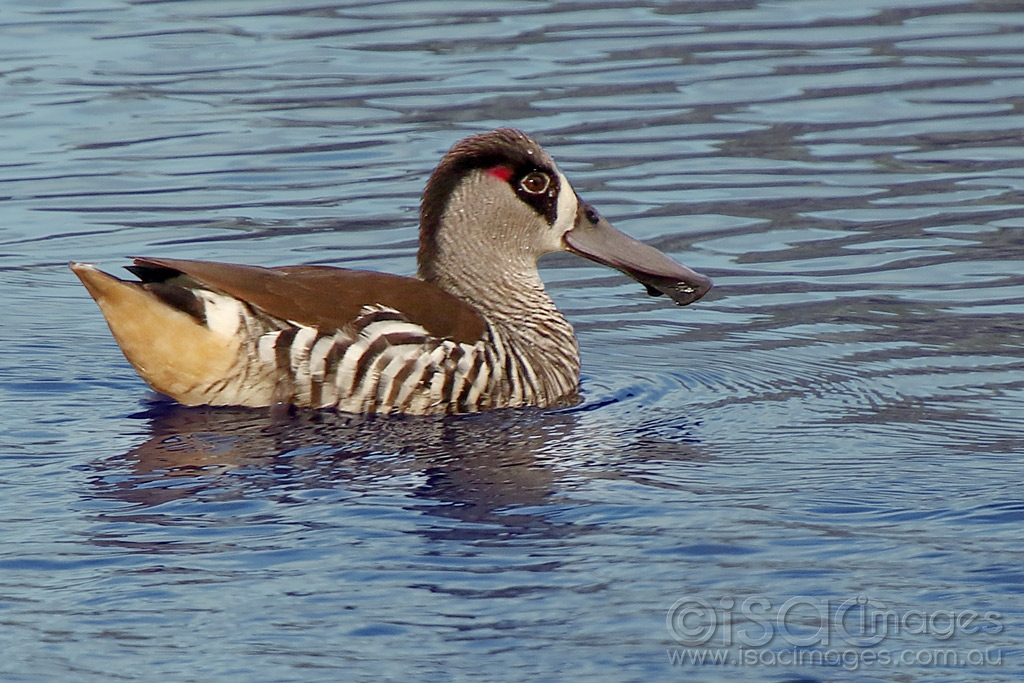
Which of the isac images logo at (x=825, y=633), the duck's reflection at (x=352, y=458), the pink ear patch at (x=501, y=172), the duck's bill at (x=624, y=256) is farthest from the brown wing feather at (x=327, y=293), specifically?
the isac images logo at (x=825, y=633)

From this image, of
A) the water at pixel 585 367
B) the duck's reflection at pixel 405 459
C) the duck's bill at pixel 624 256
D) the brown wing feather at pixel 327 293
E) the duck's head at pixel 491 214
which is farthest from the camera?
the duck's bill at pixel 624 256

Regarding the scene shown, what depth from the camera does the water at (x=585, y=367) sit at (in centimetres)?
550

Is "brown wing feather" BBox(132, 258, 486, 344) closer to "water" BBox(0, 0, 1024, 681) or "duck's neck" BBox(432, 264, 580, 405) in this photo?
"duck's neck" BBox(432, 264, 580, 405)

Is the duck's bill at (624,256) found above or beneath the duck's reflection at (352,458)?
above

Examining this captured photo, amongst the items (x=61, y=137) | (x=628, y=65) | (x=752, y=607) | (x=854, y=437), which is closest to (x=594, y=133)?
(x=628, y=65)

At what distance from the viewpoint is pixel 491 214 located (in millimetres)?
8352

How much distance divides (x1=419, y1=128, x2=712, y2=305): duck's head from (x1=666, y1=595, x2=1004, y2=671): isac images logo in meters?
2.97

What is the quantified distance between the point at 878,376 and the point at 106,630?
3.94m

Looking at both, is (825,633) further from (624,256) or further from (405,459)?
(624,256)

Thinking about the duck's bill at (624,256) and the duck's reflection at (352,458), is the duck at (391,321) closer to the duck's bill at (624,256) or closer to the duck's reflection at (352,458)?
the duck's reflection at (352,458)

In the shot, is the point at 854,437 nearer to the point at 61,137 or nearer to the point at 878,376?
the point at 878,376

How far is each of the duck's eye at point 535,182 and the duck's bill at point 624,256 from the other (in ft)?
0.95

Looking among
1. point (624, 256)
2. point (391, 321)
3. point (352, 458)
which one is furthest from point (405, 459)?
point (624, 256)

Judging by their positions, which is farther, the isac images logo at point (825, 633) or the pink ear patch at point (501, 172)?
the pink ear patch at point (501, 172)
